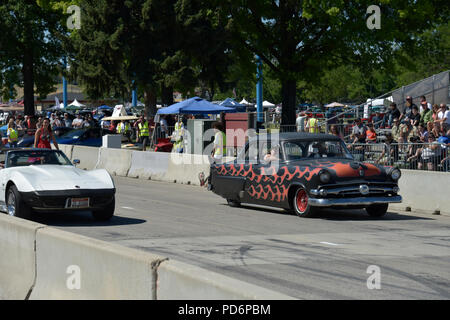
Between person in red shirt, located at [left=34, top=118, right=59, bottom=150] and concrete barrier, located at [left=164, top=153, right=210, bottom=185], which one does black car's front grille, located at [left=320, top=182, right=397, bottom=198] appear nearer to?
concrete barrier, located at [left=164, top=153, right=210, bottom=185]

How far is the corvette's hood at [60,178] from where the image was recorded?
11984 mm

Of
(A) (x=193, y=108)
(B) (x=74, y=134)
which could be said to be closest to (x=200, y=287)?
(A) (x=193, y=108)

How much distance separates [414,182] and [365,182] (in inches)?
107

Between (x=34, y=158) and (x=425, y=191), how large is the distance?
793 cm

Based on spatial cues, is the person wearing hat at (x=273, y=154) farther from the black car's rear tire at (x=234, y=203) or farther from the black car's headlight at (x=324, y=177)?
the black car's rear tire at (x=234, y=203)

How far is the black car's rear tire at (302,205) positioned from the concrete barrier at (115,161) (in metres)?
11.9

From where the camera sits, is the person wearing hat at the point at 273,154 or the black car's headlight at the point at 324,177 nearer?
the black car's headlight at the point at 324,177

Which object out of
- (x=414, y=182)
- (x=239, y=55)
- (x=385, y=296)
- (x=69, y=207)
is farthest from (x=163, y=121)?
(x=385, y=296)

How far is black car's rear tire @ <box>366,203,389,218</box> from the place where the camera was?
14055 millimetres

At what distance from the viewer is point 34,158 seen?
13.4 m

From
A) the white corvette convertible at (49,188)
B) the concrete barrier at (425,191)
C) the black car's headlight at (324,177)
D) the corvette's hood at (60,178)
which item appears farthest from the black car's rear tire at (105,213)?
the concrete barrier at (425,191)

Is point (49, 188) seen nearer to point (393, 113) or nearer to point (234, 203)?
point (234, 203)

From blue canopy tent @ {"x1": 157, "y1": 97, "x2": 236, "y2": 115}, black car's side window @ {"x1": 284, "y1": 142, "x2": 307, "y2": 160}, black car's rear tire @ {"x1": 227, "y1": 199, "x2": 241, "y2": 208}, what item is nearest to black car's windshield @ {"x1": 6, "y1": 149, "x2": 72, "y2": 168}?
black car's rear tire @ {"x1": 227, "y1": 199, "x2": 241, "y2": 208}

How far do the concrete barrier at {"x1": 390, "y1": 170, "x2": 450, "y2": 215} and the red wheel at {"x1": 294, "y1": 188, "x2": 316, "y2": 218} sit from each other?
3.10 m
